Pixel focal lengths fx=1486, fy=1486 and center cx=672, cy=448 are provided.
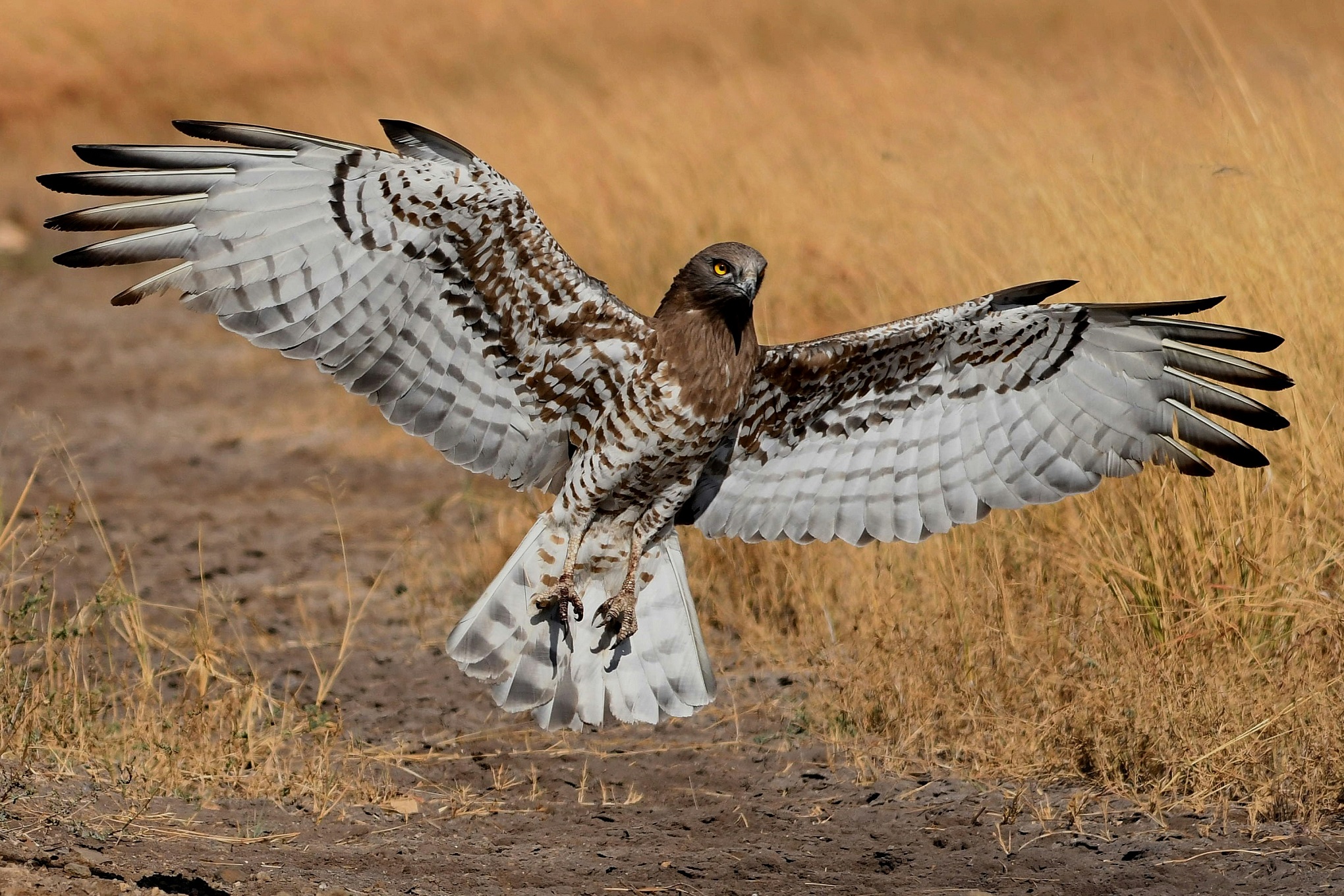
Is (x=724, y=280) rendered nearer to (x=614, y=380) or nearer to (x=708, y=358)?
(x=708, y=358)

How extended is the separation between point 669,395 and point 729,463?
0.65 m

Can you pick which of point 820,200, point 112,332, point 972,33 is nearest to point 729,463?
point 820,200

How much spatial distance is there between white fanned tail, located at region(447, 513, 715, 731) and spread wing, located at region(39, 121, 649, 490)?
2.67 ft

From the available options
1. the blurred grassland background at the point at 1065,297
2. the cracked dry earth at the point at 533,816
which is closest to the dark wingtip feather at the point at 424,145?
the cracked dry earth at the point at 533,816

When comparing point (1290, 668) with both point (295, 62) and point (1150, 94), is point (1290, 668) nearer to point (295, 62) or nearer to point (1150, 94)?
point (1150, 94)

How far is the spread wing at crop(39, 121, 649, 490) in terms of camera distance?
4598 millimetres

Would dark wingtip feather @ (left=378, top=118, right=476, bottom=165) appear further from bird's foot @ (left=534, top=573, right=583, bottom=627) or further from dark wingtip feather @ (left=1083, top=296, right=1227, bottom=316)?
dark wingtip feather @ (left=1083, top=296, right=1227, bottom=316)

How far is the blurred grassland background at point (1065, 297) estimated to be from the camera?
5.27 metres

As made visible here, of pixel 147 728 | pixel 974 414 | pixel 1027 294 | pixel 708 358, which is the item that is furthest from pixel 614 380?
pixel 147 728

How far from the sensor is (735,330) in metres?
5.29

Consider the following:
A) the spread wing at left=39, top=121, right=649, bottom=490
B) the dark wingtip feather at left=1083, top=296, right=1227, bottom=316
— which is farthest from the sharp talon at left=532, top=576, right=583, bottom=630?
the dark wingtip feather at left=1083, top=296, right=1227, bottom=316

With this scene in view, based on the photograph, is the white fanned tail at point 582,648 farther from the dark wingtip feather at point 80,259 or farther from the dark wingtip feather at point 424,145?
the dark wingtip feather at point 80,259

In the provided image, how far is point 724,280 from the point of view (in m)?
5.22

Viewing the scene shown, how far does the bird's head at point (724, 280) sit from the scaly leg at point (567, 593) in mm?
950
